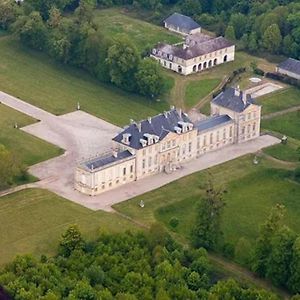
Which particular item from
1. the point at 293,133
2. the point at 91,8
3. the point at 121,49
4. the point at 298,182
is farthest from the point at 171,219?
the point at 91,8

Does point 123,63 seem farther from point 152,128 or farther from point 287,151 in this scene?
point 287,151

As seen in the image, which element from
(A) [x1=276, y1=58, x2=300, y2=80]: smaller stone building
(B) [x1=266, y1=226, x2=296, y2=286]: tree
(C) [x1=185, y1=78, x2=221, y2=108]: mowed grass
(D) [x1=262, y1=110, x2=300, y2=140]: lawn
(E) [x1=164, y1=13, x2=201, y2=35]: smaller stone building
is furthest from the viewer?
(E) [x1=164, y1=13, x2=201, y2=35]: smaller stone building

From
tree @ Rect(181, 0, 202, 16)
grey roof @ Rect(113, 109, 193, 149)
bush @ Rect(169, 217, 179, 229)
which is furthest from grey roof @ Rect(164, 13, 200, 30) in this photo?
bush @ Rect(169, 217, 179, 229)

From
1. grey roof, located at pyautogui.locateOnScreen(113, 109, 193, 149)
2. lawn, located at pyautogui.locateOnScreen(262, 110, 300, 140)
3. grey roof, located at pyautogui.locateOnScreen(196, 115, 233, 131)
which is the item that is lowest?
lawn, located at pyautogui.locateOnScreen(262, 110, 300, 140)

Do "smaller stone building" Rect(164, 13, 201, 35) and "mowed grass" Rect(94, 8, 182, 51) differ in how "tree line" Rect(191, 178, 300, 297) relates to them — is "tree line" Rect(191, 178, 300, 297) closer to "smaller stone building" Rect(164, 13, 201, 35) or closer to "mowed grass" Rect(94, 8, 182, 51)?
"mowed grass" Rect(94, 8, 182, 51)

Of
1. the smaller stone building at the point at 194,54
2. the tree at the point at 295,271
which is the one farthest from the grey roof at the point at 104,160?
the smaller stone building at the point at 194,54

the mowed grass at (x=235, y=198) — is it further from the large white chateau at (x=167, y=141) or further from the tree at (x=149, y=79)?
the tree at (x=149, y=79)

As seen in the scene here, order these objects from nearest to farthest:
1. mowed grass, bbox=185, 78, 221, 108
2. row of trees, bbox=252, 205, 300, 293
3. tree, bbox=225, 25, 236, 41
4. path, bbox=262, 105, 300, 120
→ 1. row of trees, bbox=252, 205, 300, 293
2. path, bbox=262, 105, 300, 120
3. mowed grass, bbox=185, 78, 221, 108
4. tree, bbox=225, 25, 236, 41

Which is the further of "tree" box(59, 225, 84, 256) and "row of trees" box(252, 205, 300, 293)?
"tree" box(59, 225, 84, 256)

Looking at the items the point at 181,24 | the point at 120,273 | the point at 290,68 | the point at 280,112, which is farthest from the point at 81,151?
the point at 181,24
